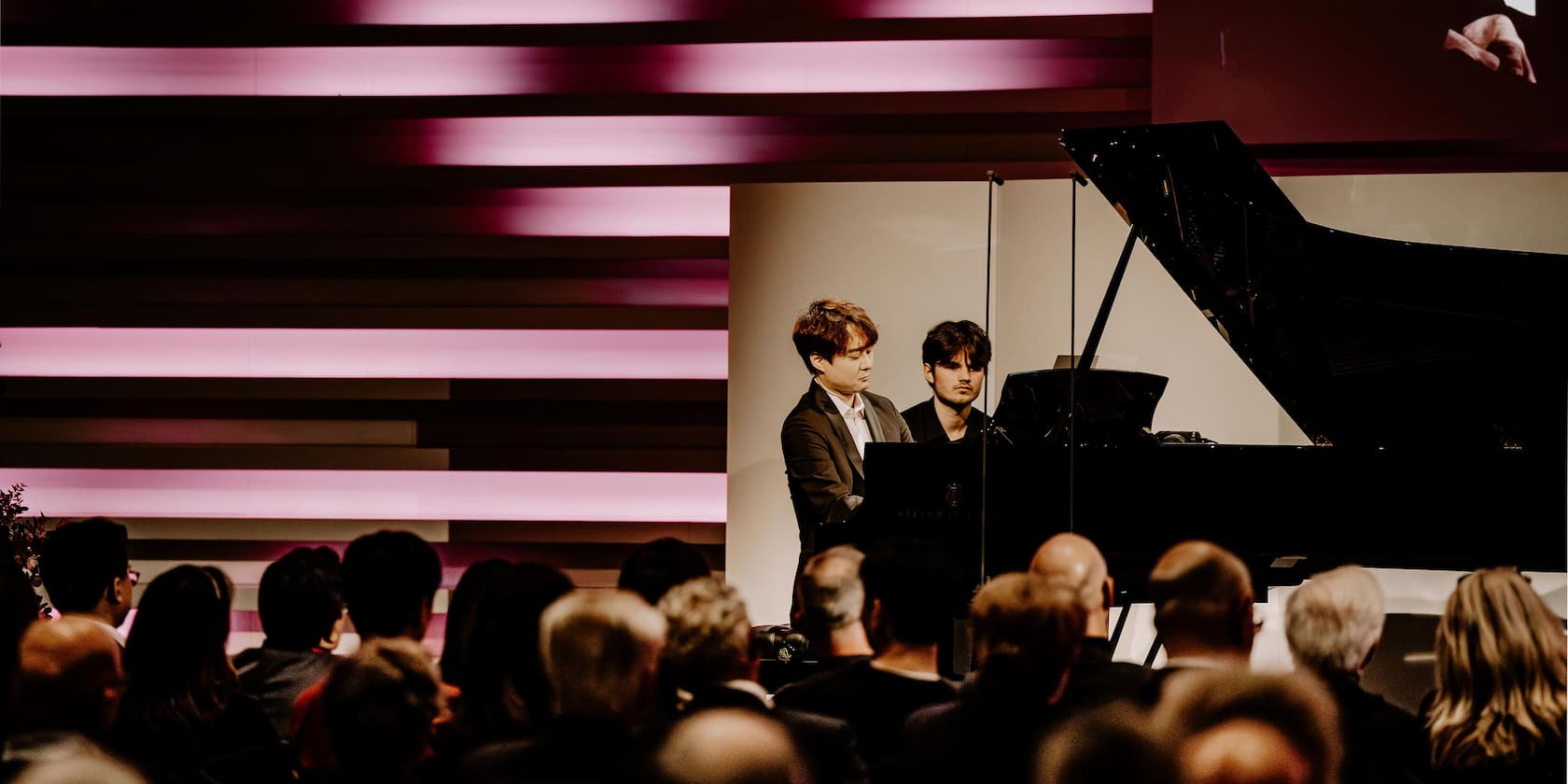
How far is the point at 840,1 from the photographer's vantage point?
565 centimetres

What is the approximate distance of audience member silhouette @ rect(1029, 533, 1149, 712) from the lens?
231 centimetres

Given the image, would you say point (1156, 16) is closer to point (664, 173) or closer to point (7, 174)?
point (664, 173)

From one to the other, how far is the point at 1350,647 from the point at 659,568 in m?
1.21

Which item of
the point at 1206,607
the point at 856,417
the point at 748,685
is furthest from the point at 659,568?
the point at 856,417

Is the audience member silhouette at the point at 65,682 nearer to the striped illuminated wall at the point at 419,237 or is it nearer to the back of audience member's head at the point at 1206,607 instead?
the back of audience member's head at the point at 1206,607

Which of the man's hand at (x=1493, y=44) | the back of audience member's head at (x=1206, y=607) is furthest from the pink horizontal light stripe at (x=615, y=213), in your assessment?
the back of audience member's head at (x=1206, y=607)

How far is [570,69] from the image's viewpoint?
5762mm

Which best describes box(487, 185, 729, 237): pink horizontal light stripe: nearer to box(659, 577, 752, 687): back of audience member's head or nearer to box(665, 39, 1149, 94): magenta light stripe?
box(665, 39, 1149, 94): magenta light stripe

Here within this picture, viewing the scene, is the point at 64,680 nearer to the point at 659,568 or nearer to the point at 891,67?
the point at 659,568

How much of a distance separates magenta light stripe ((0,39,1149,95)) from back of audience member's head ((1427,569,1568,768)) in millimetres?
3636

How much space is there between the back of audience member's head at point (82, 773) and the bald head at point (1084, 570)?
176cm

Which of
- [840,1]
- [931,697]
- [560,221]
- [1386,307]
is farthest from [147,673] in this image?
[840,1]

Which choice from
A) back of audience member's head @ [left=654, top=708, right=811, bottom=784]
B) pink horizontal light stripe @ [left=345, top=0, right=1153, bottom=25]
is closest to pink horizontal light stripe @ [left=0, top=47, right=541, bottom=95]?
pink horizontal light stripe @ [left=345, top=0, right=1153, bottom=25]

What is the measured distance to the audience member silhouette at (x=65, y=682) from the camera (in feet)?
5.86
